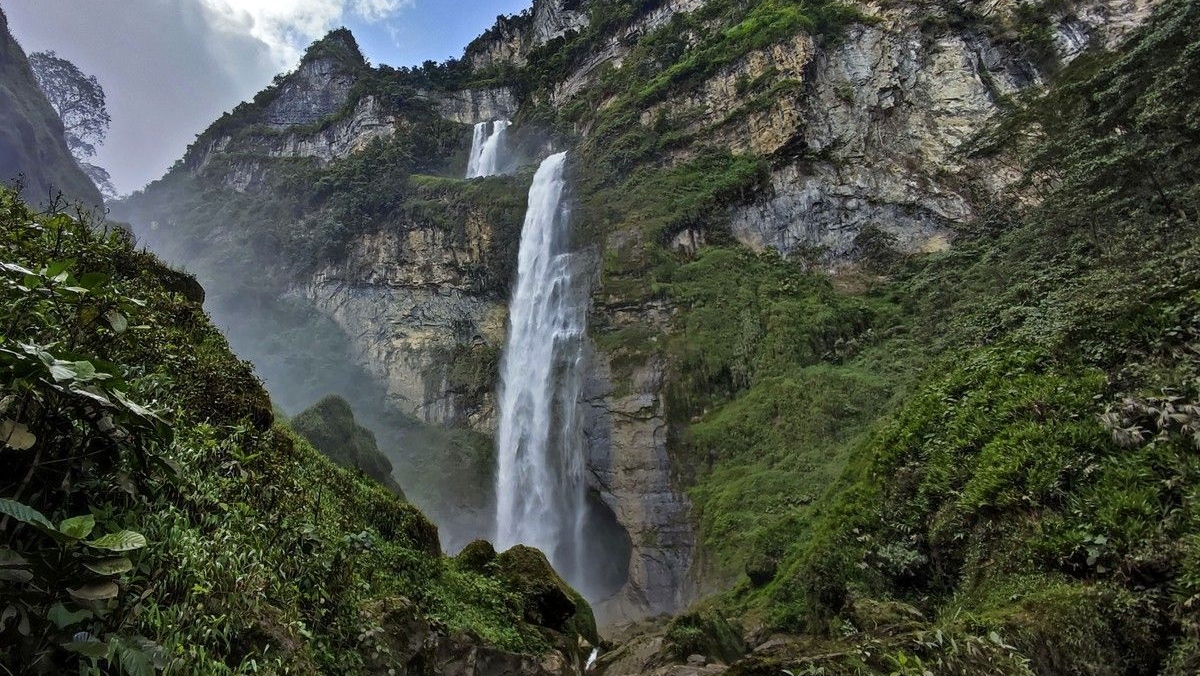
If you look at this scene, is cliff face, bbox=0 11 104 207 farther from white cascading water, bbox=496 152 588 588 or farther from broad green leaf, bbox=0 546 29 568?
broad green leaf, bbox=0 546 29 568

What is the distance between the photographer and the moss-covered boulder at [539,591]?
794 cm

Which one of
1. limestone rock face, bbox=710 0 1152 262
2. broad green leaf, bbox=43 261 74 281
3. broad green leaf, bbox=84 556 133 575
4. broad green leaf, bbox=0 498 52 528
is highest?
limestone rock face, bbox=710 0 1152 262

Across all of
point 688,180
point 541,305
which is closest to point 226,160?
point 541,305

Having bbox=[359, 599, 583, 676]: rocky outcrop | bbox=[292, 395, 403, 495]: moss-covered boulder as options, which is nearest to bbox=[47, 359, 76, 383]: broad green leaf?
bbox=[359, 599, 583, 676]: rocky outcrop

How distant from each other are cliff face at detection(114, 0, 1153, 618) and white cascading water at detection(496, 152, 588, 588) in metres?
1.12

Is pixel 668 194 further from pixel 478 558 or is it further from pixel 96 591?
pixel 96 591

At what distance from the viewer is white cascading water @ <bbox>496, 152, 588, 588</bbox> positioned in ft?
65.7

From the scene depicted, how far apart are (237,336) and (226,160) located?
63.7ft

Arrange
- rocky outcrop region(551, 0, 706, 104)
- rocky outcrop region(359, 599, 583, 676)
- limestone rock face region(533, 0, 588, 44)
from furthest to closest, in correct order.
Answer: limestone rock face region(533, 0, 588, 44)
rocky outcrop region(551, 0, 706, 104)
rocky outcrop region(359, 599, 583, 676)

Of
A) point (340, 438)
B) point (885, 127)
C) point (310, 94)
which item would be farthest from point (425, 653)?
point (310, 94)

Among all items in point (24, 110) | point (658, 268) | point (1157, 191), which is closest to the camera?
point (1157, 191)

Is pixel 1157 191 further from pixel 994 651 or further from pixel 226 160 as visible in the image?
pixel 226 160

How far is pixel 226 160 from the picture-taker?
45.7 metres

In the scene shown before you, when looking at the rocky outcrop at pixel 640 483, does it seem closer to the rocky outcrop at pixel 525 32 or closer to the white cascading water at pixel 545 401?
the white cascading water at pixel 545 401
